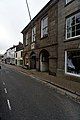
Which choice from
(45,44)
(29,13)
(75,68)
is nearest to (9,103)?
(75,68)

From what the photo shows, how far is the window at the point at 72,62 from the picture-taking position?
728 inches

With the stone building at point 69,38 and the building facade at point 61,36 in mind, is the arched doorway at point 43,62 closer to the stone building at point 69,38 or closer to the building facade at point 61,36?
the building facade at point 61,36

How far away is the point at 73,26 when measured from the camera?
19828 millimetres

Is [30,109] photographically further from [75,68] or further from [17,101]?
[75,68]

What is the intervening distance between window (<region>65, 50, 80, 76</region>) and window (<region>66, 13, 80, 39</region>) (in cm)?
167

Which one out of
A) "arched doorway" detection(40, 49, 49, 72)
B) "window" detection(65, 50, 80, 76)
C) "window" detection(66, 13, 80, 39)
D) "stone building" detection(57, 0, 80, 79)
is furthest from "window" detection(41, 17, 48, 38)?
"window" detection(65, 50, 80, 76)

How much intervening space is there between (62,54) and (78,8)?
5.24 m

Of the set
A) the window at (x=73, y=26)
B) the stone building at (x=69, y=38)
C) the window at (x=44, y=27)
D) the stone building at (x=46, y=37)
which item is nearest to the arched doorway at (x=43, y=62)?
the stone building at (x=46, y=37)

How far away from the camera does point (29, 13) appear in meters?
29.9

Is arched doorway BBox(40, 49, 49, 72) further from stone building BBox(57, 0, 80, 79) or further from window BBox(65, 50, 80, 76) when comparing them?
window BBox(65, 50, 80, 76)

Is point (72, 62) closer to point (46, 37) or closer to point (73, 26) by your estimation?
point (73, 26)

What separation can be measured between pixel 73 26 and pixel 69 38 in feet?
3.84

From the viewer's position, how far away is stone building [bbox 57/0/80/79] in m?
18.7

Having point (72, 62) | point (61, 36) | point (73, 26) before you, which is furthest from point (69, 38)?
point (72, 62)
